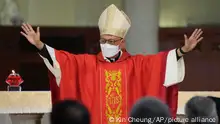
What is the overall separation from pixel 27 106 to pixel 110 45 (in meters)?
1.15

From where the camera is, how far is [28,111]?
17.6 feet

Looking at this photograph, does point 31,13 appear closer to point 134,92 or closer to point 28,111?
point 28,111

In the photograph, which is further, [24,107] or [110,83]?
[24,107]

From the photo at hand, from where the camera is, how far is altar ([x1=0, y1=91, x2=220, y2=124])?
17.5ft

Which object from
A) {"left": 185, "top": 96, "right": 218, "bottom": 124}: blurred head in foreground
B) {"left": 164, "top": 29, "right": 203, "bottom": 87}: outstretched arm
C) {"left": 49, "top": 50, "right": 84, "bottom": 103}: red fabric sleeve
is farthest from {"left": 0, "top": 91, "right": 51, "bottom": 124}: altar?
{"left": 185, "top": 96, "right": 218, "bottom": 124}: blurred head in foreground

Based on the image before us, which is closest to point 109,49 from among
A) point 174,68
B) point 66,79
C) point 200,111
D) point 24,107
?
point 66,79

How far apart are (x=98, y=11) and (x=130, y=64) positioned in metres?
3.20

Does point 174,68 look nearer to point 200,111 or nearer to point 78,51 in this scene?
point 200,111

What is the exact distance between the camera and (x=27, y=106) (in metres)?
5.49

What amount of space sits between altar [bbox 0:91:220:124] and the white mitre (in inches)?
34.0

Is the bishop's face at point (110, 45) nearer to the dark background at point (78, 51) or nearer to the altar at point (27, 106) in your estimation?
the altar at point (27, 106)

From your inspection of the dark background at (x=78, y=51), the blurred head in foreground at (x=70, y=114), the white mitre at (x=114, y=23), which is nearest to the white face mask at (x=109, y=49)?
the white mitre at (x=114, y=23)

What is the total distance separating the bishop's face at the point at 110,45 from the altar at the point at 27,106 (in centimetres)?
82

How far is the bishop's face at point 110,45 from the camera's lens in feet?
15.5
